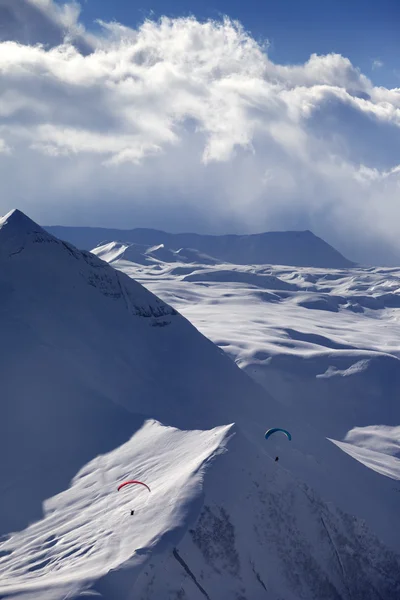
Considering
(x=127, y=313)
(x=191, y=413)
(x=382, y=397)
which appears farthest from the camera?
(x=382, y=397)

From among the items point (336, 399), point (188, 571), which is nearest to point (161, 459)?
point (188, 571)

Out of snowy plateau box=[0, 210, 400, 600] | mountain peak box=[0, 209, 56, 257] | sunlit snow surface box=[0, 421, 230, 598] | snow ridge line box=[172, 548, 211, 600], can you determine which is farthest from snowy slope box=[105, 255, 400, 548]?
mountain peak box=[0, 209, 56, 257]

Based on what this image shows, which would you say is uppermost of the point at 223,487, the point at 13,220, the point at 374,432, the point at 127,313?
the point at 13,220

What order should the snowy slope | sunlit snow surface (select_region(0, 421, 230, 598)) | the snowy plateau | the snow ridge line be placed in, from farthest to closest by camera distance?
the snowy slope, the snowy plateau, sunlit snow surface (select_region(0, 421, 230, 598)), the snow ridge line

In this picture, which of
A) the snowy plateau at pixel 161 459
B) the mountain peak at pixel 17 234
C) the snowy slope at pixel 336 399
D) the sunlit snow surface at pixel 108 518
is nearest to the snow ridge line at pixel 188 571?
the snowy plateau at pixel 161 459

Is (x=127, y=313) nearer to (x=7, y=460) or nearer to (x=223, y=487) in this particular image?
(x=7, y=460)

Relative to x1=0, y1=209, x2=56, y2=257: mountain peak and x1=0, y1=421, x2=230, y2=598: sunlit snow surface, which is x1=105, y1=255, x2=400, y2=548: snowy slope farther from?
x1=0, y1=209, x2=56, y2=257: mountain peak

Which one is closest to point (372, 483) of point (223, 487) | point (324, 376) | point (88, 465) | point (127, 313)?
point (223, 487)

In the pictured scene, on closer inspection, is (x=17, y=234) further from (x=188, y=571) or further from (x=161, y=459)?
(x=188, y=571)

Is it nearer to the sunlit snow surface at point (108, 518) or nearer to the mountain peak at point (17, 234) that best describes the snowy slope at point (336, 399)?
the sunlit snow surface at point (108, 518)
